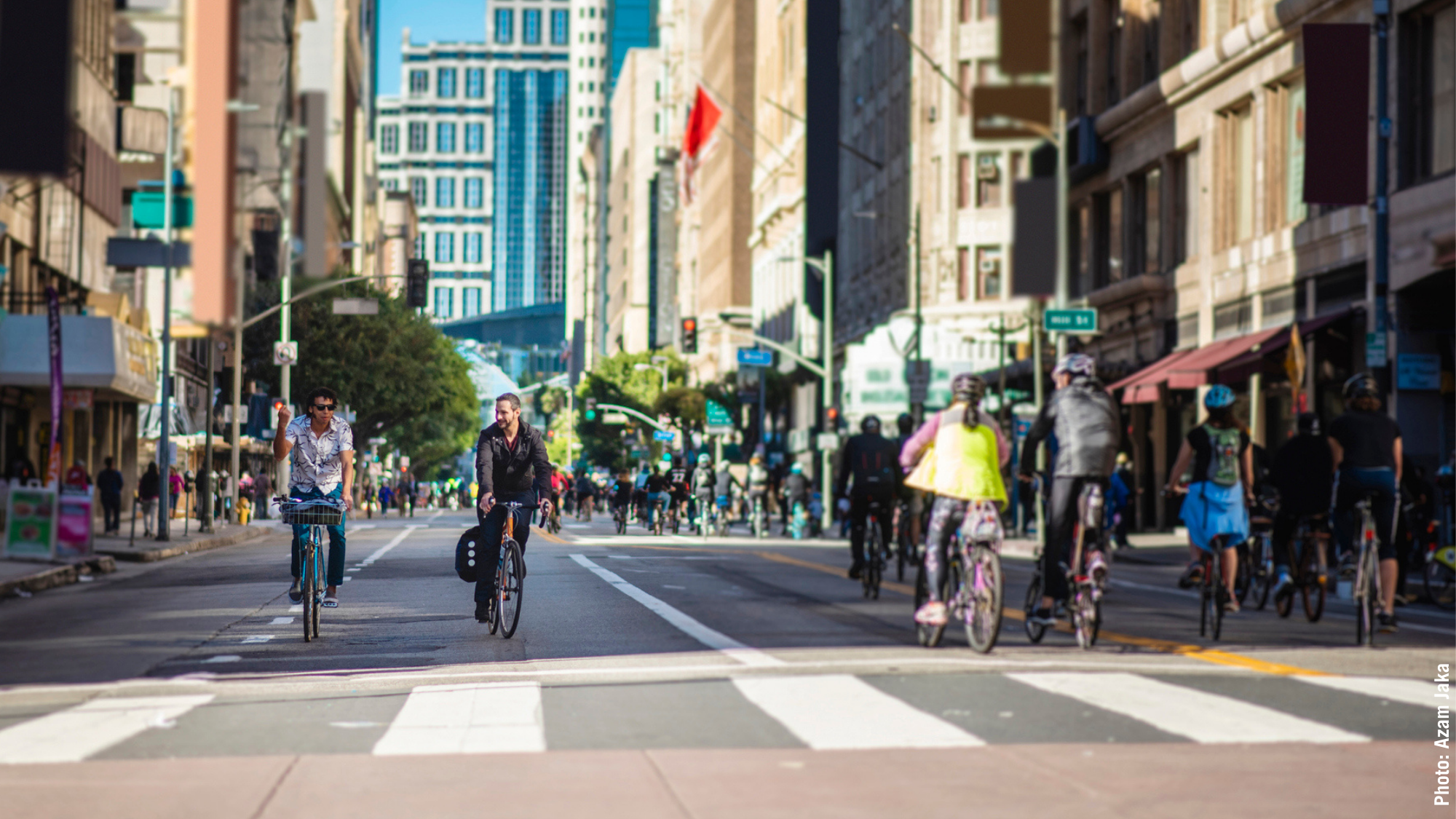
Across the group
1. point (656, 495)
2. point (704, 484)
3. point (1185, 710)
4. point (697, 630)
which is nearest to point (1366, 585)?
point (1185, 710)

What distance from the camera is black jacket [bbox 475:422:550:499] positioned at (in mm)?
12922

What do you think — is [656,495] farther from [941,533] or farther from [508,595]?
[941,533]

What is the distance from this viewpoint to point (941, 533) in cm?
1227

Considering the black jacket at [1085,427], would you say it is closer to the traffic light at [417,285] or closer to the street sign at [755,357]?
the traffic light at [417,285]

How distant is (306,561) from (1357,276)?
2322 cm

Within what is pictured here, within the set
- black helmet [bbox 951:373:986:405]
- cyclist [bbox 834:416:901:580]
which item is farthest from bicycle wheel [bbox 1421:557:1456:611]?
black helmet [bbox 951:373:986:405]

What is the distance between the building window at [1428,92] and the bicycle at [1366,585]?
54.9 feet

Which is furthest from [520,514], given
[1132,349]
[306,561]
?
[1132,349]

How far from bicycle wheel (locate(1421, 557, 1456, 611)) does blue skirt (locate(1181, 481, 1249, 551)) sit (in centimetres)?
577

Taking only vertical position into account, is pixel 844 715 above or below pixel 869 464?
below

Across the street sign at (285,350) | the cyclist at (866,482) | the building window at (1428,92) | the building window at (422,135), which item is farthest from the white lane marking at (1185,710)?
the building window at (1428,92)

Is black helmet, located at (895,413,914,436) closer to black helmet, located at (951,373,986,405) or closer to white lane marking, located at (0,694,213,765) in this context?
black helmet, located at (951,373,986,405)

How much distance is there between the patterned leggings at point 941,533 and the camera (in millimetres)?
12227

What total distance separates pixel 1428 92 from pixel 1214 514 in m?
17.9
